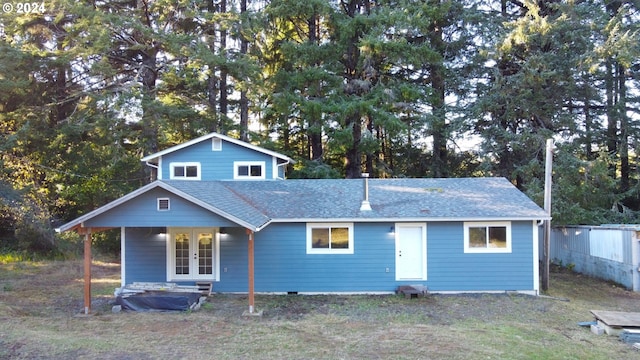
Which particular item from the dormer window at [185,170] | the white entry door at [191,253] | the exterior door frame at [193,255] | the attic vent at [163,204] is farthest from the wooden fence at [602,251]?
the dormer window at [185,170]

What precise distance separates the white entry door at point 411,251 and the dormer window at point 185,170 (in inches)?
296

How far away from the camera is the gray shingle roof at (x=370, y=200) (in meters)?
12.5

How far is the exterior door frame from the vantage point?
13.0 meters

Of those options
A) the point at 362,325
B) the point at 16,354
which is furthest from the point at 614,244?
the point at 16,354

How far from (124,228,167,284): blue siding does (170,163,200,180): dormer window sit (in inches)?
128

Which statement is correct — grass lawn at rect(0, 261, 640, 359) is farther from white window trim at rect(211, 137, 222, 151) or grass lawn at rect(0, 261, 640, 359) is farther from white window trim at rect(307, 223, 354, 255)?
white window trim at rect(211, 137, 222, 151)

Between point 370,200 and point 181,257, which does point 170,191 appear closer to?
point 181,257

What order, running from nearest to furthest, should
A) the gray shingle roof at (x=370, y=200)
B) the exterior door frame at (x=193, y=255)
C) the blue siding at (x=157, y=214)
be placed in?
the blue siding at (x=157, y=214) < the gray shingle roof at (x=370, y=200) < the exterior door frame at (x=193, y=255)

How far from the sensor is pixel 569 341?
8148mm

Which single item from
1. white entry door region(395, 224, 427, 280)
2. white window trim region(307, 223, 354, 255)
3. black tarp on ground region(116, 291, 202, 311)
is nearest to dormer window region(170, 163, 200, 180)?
white window trim region(307, 223, 354, 255)

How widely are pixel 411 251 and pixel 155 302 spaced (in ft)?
23.0

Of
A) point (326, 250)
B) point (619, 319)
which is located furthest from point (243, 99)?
point (619, 319)

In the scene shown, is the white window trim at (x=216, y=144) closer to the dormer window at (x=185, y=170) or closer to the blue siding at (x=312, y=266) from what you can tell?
the dormer window at (x=185, y=170)

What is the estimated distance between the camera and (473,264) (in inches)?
504
